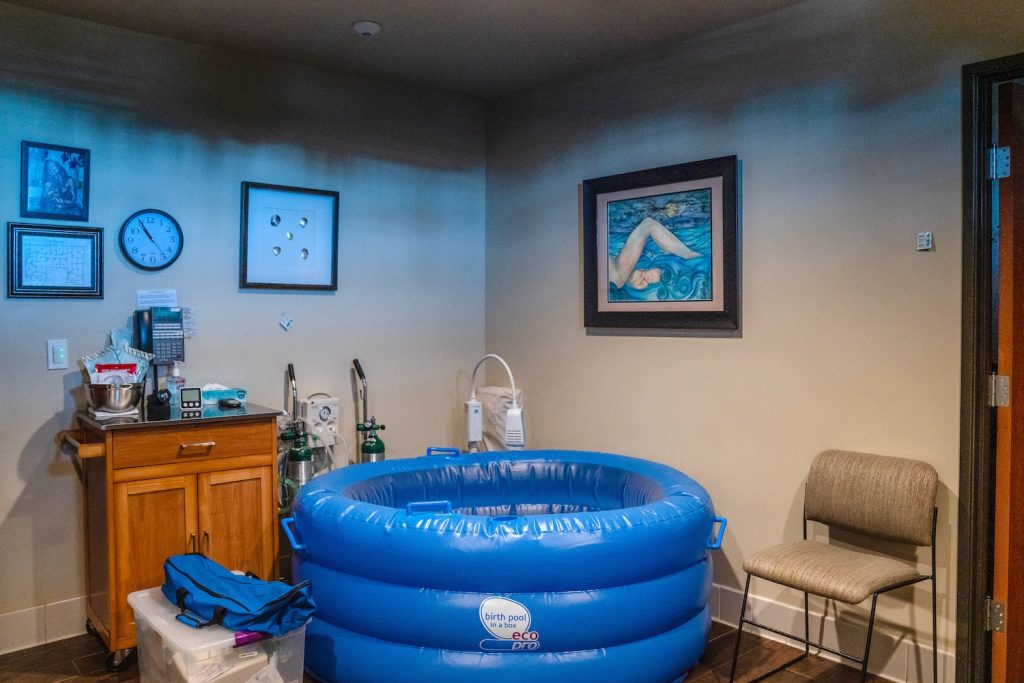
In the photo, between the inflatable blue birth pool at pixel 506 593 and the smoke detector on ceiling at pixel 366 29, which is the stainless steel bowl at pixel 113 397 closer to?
the inflatable blue birth pool at pixel 506 593

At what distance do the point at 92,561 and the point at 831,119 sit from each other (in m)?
3.57

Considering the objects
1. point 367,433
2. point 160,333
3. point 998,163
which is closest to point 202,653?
point 160,333

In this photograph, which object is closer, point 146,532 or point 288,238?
point 146,532

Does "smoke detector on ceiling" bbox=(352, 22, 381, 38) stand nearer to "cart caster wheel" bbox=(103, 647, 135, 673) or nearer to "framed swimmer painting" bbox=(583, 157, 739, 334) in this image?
"framed swimmer painting" bbox=(583, 157, 739, 334)

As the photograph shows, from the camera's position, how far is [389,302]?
445 cm

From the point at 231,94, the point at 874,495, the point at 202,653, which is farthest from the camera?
the point at 231,94

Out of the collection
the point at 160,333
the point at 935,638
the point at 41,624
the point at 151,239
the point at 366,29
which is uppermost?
the point at 366,29

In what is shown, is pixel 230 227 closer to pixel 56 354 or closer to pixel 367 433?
pixel 56 354

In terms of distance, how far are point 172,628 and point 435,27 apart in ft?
8.71

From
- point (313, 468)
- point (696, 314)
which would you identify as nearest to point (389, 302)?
point (313, 468)

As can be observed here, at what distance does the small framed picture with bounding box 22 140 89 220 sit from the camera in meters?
3.29

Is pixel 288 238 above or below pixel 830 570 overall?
above

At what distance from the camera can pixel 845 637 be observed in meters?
3.16

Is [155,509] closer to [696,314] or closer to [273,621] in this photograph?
[273,621]
